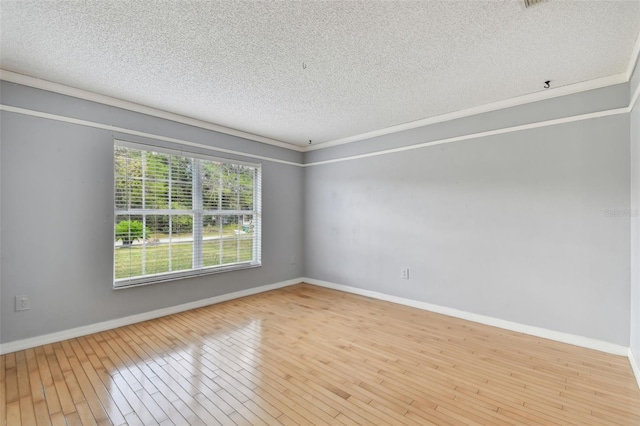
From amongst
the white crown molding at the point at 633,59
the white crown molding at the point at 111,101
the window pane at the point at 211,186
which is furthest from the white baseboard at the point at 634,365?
the white crown molding at the point at 111,101

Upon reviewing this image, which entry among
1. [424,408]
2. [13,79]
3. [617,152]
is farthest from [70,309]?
[617,152]

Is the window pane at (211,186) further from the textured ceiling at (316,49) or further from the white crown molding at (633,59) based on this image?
the white crown molding at (633,59)

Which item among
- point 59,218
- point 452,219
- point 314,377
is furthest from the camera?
point 452,219

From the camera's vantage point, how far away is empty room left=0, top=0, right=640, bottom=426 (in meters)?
1.91

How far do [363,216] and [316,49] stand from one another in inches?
109

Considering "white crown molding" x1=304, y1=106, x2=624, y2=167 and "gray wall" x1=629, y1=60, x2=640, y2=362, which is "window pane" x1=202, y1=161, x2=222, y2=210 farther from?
"gray wall" x1=629, y1=60, x2=640, y2=362

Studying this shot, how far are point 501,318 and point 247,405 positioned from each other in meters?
2.85

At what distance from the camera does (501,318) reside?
3215mm

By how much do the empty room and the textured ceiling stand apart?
0.7 inches

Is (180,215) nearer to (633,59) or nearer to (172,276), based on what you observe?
(172,276)

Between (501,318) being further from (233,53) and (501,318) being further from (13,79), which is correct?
(13,79)

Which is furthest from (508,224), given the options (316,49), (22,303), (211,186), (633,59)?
(22,303)

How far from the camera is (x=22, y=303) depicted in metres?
2.65

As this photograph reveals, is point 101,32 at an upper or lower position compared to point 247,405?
upper
